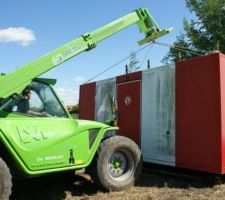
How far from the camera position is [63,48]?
7.76 meters

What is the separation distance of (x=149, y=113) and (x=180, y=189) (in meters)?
2.44

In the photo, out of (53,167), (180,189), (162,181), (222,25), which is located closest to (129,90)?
(162,181)

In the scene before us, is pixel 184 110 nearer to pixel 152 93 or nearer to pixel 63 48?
pixel 152 93

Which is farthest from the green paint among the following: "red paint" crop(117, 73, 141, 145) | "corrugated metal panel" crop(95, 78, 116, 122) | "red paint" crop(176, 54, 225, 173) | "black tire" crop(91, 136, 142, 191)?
"corrugated metal panel" crop(95, 78, 116, 122)

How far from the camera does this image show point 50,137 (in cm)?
682

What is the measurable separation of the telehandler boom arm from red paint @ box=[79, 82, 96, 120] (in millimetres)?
2995

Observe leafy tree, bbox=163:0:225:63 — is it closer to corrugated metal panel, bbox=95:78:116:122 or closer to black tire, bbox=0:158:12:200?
corrugated metal panel, bbox=95:78:116:122

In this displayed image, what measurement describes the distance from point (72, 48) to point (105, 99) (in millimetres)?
3763

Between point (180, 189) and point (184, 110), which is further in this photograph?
point (184, 110)

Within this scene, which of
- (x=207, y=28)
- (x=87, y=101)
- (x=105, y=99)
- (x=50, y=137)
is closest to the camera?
(x=50, y=137)

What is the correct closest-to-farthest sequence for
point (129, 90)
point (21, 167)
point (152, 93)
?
point (21, 167) < point (152, 93) < point (129, 90)

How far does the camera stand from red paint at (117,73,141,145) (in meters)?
10.2

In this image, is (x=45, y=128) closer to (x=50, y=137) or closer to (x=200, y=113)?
(x=50, y=137)

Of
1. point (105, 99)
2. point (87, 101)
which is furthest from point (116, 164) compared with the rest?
point (87, 101)
